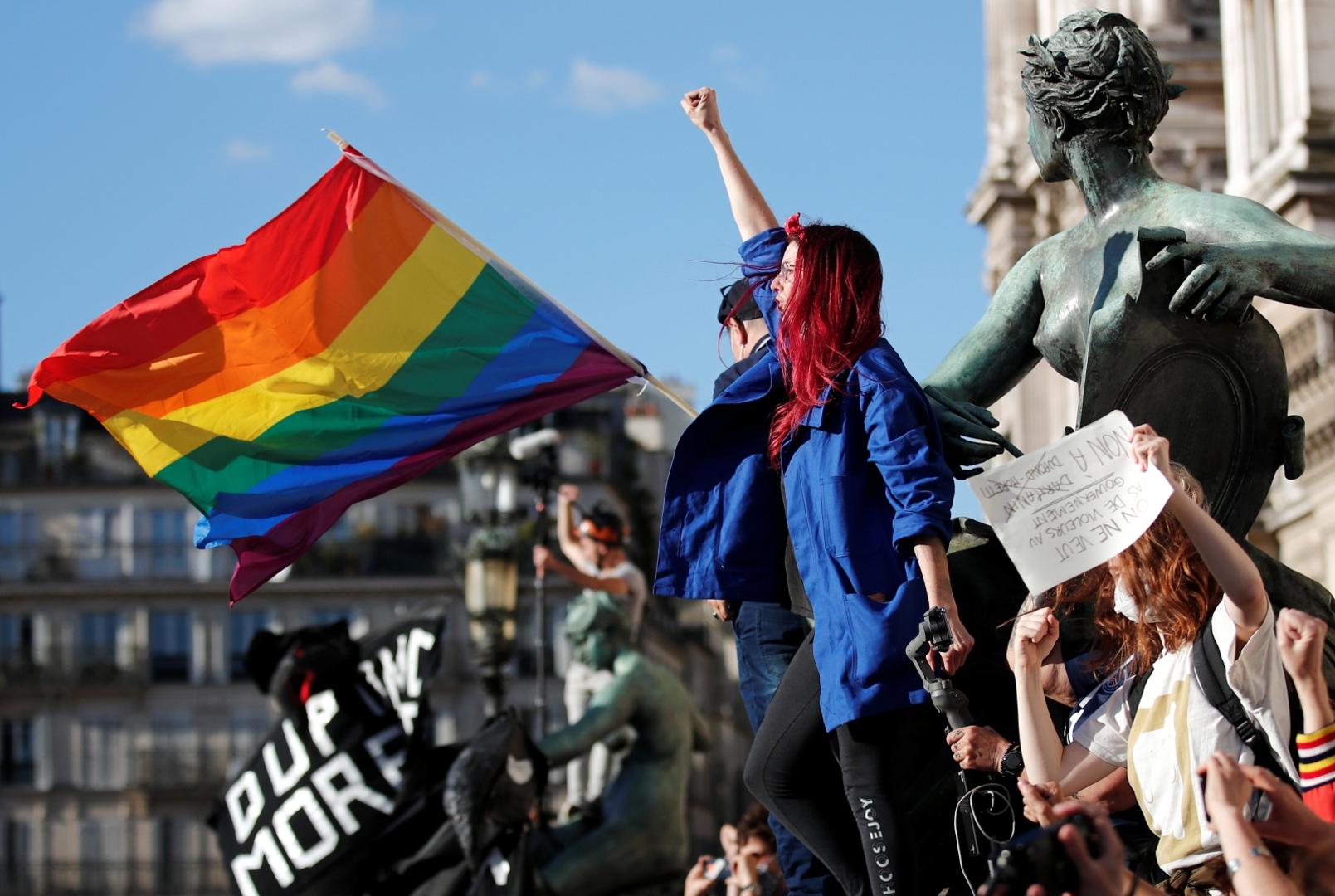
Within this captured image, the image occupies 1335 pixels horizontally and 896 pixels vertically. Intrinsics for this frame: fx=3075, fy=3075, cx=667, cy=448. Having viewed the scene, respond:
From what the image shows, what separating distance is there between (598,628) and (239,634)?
220 feet

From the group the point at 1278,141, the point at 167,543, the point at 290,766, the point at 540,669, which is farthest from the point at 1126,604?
the point at 167,543

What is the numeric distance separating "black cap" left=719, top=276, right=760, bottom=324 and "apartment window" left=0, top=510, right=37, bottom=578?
77242 millimetres

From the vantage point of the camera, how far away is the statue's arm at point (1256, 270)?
277 inches

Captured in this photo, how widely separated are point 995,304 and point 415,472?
2.91 meters

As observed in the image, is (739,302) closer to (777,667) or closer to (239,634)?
(777,667)

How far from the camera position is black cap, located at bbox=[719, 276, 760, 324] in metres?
7.77

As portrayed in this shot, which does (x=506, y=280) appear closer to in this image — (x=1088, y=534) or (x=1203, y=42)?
(x=1088, y=534)

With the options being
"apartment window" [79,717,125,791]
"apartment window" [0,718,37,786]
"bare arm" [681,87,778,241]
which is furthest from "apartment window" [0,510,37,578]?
"bare arm" [681,87,778,241]

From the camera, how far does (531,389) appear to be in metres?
10.5

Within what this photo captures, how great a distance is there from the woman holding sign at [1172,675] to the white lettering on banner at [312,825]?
832cm

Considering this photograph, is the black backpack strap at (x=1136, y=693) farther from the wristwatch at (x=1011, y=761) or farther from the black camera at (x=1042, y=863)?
the black camera at (x=1042, y=863)

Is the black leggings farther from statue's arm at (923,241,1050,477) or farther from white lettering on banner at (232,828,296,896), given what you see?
white lettering on banner at (232,828,296,896)

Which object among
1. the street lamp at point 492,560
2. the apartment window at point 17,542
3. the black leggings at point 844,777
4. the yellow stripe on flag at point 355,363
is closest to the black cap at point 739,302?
the black leggings at point 844,777

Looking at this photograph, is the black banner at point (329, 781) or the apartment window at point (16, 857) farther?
the apartment window at point (16, 857)
